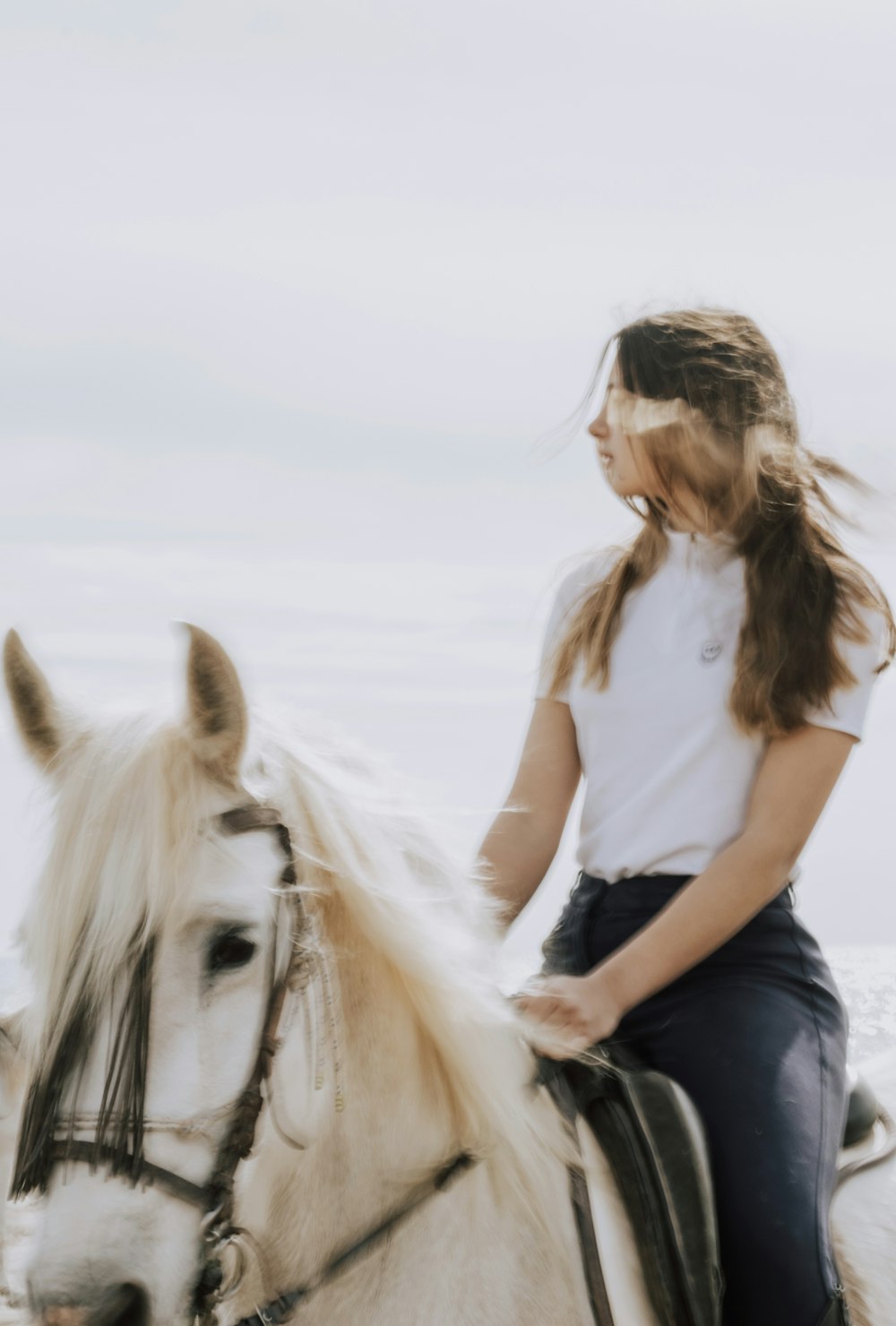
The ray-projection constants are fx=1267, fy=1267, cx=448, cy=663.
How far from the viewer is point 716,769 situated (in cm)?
227

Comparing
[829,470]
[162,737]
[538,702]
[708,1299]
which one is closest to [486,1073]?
[708,1299]

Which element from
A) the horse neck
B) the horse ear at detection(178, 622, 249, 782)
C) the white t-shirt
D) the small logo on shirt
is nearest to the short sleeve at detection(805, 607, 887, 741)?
the white t-shirt

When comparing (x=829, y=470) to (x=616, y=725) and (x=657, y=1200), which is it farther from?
(x=657, y=1200)

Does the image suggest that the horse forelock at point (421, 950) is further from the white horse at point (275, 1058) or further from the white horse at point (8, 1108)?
the white horse at point (8, 1108)

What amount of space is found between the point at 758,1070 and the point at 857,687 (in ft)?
2.26

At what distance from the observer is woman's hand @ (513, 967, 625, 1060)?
1.99m

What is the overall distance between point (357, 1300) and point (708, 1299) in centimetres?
51

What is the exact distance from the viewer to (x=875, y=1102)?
241 cm

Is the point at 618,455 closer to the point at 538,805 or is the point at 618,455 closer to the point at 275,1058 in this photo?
the point at 538,805

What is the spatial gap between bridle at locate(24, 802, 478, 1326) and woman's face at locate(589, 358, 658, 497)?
1.09 metres

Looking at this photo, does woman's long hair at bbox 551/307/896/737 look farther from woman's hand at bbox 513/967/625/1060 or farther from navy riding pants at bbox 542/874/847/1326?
woman's hand at bbox 513/967/625/1060

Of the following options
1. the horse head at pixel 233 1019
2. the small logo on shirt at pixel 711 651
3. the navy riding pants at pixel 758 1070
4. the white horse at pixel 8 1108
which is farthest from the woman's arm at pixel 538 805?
the white horse at pixel 8 1108

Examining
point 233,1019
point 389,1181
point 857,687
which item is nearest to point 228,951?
point 233,1019

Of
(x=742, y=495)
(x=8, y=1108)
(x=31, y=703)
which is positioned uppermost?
(x=742, y=495)
